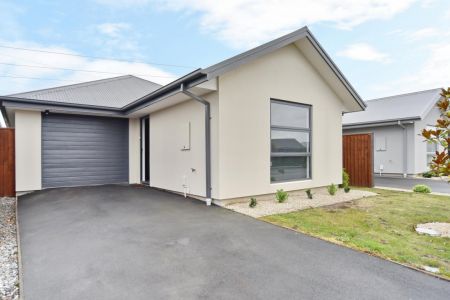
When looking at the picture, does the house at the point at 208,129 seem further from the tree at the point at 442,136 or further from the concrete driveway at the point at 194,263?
the tree at the point at 442,136

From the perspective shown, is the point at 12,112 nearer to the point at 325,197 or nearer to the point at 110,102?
the point at 110,102

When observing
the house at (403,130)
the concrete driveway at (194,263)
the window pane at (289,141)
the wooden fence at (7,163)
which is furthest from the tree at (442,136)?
the wooden fence at (7,163)

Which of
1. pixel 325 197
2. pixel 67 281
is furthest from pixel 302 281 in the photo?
pixel 325 197

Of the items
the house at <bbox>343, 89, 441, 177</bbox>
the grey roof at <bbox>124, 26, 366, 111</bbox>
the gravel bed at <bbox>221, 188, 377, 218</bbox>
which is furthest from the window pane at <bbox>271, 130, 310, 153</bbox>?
the house at <bbox>343, 89, 441, 177</bbox>

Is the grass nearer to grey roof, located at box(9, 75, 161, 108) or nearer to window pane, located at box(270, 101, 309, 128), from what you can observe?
window pane, located at box(270, 101, 309, 128)

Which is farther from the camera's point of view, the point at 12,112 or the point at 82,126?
the point at 82,126

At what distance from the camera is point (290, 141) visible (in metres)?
8.00

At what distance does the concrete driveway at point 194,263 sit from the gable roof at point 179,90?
3.20 metres

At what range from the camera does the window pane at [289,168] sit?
24.9 feet

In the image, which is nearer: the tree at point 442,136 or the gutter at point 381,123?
the tree at point 442,136

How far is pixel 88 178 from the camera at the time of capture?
1001 cm

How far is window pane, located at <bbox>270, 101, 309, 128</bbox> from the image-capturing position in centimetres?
761

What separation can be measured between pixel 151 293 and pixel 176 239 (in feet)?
5.18

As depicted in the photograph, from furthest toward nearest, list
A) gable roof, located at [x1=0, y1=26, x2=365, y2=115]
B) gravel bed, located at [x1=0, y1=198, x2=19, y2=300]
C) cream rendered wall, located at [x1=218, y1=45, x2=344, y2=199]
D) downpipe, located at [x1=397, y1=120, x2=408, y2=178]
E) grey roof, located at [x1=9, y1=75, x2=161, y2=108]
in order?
downpipe, located at [x1=397, y1=120, x2=408, y2=178], grey roof, located at [x1=9, y1=75, x2=161, y2=108], cream rendered wall, located at [x1=218, y1=45, x2=344, y2=199], gable roof, located at [x1=0, y1=26, x2=365, y2=115], gravel bed, located at [x1=0, y1=198, x2=19, y2=300]
